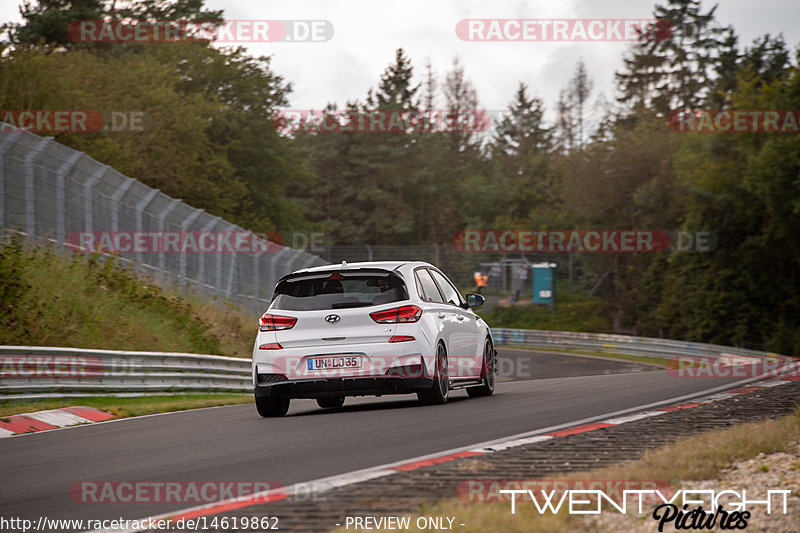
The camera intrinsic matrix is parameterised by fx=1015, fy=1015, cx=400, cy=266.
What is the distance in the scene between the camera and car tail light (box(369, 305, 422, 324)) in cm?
1089

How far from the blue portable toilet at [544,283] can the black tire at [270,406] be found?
5117 cm

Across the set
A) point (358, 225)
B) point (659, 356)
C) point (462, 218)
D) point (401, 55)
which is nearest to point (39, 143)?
point (659, 356)

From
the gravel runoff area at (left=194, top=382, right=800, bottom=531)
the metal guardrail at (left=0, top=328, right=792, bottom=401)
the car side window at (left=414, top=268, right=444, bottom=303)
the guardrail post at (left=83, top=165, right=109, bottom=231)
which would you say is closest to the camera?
the gravel runoff area at (left=194, top=382, right=800, bottom=531)

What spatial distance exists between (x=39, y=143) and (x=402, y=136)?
66138 millimetres

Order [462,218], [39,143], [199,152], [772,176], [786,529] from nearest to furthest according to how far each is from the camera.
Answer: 1. [786,529]
2. [39,143]
3. [772,176]
4. [199,152]
5. [462,218]

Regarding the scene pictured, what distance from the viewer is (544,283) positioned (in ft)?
204

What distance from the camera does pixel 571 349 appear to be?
168 ft

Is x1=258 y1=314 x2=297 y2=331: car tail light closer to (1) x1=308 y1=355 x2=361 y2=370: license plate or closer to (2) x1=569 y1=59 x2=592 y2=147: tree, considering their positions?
(1) x1=308 y1=355 x2=361 y2=370: license plate

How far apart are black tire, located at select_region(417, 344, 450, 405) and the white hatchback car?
0.01m

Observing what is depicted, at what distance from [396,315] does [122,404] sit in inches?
242

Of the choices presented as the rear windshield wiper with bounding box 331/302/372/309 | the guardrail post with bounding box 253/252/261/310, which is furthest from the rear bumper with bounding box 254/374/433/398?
the guardrail post with bounding box 253/252/261/310

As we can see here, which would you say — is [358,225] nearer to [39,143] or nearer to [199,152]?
[199,152]

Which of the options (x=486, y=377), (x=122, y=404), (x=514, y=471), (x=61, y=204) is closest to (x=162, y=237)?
(x=61, y=204)

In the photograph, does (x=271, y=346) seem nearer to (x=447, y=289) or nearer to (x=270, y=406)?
(x=270, y=406)
